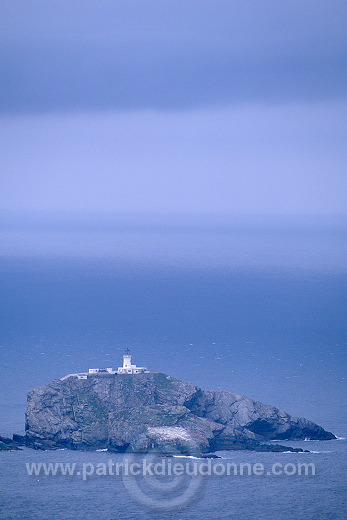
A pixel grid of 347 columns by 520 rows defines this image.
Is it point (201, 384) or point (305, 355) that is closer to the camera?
point (201, 384)

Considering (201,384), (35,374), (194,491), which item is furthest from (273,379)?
(194,491)

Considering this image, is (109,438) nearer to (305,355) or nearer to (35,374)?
(35,374)

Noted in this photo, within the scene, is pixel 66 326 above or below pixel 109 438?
above

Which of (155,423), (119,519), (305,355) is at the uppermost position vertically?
(305,355)

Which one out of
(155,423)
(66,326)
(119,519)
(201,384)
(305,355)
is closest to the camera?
(119,519)
